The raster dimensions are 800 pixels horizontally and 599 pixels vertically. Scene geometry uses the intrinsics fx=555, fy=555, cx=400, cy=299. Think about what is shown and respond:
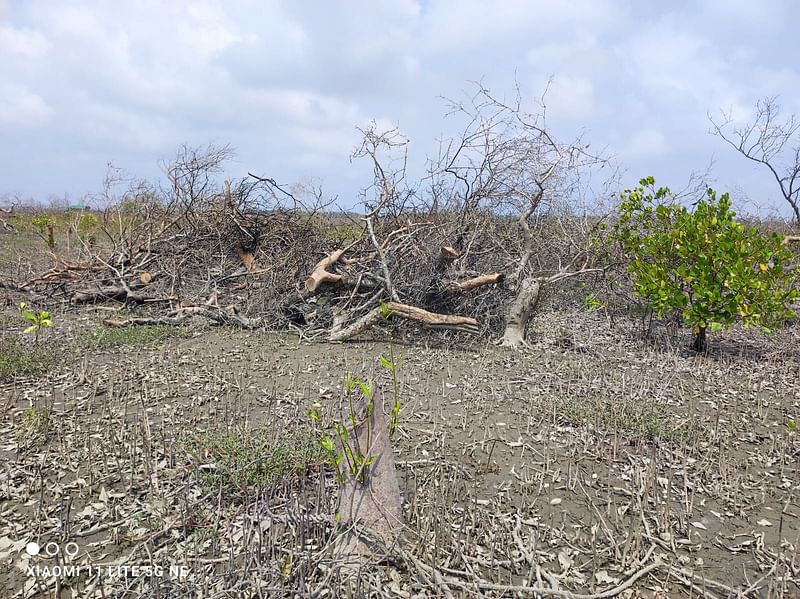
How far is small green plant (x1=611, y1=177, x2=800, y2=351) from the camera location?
5.67 metres

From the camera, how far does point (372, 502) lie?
2498 mm

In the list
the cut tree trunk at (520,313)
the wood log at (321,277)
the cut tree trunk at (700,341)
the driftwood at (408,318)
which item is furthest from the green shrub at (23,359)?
the cut tree trunk at (700,341)

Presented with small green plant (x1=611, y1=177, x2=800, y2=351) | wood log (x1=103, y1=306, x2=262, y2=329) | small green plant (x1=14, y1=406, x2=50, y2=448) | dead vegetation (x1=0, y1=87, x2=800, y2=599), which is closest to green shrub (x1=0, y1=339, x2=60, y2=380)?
dead vegetation (x1=0, y1=87, x2=800, y2=599)

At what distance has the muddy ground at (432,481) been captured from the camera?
237 centimetres

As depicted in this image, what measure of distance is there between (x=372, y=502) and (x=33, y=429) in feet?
8.36

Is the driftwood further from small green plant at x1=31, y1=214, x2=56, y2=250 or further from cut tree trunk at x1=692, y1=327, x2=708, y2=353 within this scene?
small green plant at x1=31, y1=214, x2=56, y2=250

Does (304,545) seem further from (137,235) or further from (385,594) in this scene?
(137,235)

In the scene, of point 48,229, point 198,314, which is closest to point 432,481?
point 198,314

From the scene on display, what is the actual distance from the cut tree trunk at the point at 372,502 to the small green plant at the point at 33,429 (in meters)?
2.28

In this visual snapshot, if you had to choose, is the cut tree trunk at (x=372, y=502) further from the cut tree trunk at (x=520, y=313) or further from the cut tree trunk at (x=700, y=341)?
the cut tree trunk at (x=700, y=341)

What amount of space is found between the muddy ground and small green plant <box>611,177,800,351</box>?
60 centimetres

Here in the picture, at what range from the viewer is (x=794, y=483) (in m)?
3.36

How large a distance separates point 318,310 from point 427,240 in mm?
1726

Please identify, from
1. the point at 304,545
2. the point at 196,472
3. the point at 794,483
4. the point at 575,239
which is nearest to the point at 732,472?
the point at 794,483
